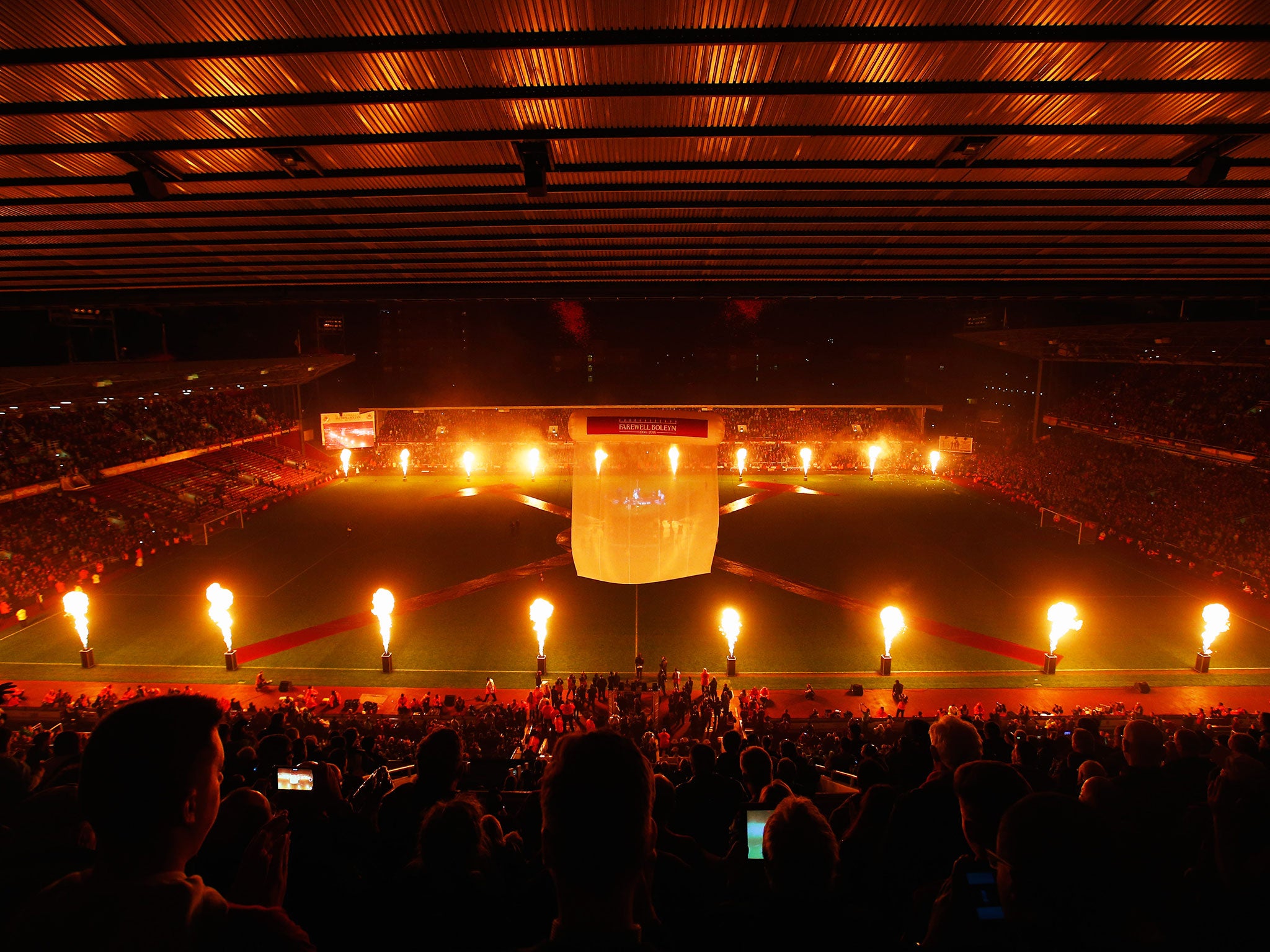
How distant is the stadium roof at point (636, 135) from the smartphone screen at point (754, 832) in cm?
581

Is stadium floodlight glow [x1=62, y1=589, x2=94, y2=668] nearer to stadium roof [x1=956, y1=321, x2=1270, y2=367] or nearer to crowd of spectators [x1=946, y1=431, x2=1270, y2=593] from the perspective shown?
stadium roof [x1=956, y1=321, x2=1270, y2=367]

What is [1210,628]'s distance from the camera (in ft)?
58.9

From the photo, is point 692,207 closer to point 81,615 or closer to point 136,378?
point 81,615

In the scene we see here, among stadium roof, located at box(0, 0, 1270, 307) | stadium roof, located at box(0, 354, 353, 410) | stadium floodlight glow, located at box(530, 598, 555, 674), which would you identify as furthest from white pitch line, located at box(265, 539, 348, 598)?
stadium roof, located at box(0, 0, 1270, 307)

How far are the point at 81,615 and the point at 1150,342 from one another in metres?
40.8

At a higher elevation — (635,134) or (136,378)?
(136,378)

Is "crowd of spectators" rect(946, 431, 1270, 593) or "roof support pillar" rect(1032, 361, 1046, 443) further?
"roof support pillar" rect(1032, 361, 1046, 443)

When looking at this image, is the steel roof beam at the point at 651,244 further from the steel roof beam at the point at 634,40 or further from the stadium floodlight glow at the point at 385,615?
the stadium floodlight glow at the point at 385,615

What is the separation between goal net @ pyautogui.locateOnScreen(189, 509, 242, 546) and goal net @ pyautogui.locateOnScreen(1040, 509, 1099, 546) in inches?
1551

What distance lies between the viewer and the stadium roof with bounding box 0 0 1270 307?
560 centimetres

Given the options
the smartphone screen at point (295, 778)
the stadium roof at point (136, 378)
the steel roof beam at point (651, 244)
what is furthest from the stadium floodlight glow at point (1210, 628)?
the stadium roof at point (136, 378)

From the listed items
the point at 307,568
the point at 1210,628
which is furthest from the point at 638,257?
the point at 307,568

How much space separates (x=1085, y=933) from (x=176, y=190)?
36.2 ft

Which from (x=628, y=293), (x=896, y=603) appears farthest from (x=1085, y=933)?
(x=896, y=603)
